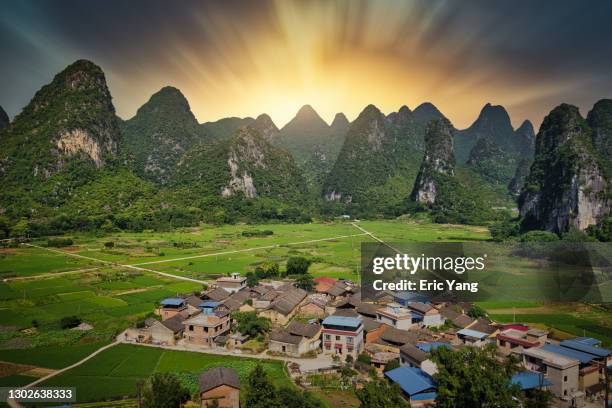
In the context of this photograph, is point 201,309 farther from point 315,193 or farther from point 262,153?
point 315,193

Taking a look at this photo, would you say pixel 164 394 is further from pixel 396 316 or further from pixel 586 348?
pixel 586 348

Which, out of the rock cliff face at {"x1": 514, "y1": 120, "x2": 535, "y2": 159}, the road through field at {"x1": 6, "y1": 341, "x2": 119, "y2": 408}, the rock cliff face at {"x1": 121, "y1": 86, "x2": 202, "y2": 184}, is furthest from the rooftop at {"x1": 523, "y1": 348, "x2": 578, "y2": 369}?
the rock cliff face at {"x1": 514, "y1": 120, "x2": 535, "y2": 159}

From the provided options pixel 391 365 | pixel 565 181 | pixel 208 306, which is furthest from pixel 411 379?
pixel 565 181

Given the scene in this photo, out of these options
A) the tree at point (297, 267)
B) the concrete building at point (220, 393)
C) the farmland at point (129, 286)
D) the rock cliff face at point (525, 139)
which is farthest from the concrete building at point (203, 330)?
the rock cliff face at point (525, 139)

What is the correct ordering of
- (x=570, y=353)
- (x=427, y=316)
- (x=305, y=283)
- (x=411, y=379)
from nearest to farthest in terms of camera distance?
(x=411, y=379) → (x=570, y=353) → (x=427, y=316) → (x=305, y=283)

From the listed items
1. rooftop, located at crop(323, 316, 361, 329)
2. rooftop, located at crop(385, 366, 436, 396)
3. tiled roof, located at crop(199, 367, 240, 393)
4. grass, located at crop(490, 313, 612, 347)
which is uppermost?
rooftop, located at crop(323, 316, 361, 329)

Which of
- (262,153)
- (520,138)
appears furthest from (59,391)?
(520,138)

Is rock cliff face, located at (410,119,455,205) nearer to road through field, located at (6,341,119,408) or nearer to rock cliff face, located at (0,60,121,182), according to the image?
rock cliff face, located at (0,60,121,182)
